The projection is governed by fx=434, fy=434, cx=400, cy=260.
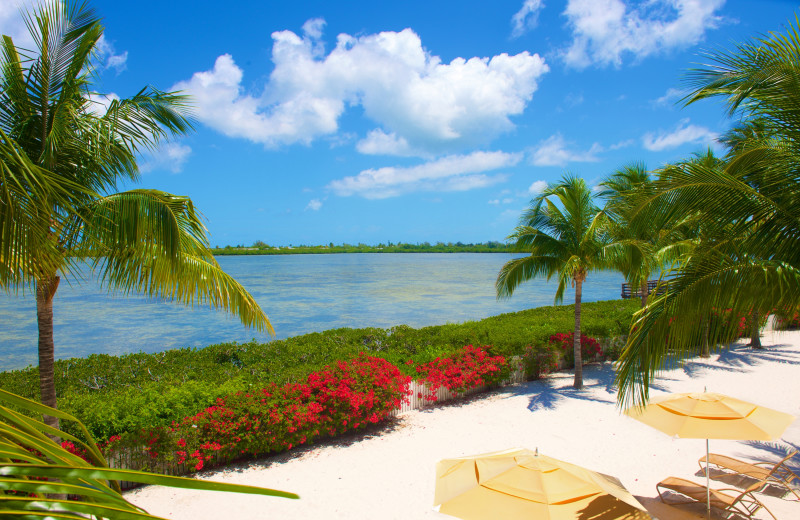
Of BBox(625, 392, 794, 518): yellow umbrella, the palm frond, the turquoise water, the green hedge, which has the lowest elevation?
the turquoise water

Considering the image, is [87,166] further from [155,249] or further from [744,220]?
[744,220]

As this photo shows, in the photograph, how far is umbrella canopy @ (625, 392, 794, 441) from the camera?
19.5 feet

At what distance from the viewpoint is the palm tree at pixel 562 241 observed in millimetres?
12758

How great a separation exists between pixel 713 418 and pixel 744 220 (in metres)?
2.81

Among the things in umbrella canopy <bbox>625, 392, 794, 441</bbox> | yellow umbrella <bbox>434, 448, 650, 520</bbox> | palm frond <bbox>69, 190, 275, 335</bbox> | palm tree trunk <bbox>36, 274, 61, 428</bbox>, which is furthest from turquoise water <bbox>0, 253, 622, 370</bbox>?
yellow umbrella <bbox>434, 448, 650, 520</bbox>

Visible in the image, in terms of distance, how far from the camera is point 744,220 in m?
5.80

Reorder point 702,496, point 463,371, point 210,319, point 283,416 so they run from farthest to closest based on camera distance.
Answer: point 210,319, point 463,371, point 283,416, point 702,496

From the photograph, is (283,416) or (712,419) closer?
(712,419)

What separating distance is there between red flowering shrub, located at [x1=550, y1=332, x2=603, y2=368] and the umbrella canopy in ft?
26.2

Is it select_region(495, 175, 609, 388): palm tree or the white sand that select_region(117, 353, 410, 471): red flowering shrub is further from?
select_region(495, 175, 609, 388): palm tree

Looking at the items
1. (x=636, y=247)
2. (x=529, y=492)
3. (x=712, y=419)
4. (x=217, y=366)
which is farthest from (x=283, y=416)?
(x=636, y=247)

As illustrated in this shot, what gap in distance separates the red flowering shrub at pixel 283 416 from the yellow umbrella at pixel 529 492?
163 inches

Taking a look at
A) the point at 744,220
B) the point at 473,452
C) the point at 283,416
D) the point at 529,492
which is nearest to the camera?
the point at 529,492

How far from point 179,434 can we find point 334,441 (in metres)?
3.05
